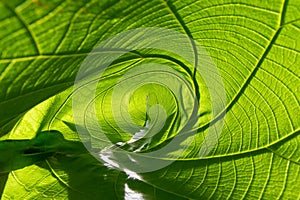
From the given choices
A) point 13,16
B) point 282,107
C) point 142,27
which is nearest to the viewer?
point 13,16

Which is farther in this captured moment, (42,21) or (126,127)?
(126,127)

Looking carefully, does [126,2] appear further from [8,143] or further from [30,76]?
[8,143]

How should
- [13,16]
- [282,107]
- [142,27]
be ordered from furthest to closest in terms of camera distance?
[282,107] → [142,27] → [13,16]

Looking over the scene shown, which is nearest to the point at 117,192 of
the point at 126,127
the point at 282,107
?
the point at 126,127

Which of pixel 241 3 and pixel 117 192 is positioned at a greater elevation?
pixel 241 3

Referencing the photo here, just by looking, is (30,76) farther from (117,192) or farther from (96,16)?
(117,192)

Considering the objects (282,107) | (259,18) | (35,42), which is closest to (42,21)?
(35,42)
